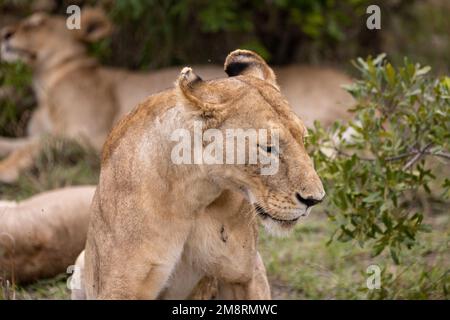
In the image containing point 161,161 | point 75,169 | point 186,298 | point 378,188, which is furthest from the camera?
point 75,169

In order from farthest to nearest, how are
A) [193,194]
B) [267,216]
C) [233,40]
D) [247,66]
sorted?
1. [233,40]
2. [247,66]
3. [193,194]
4. [267,216]

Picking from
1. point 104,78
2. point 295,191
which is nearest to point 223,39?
point 104,78

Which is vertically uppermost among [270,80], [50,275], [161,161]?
[270,80]

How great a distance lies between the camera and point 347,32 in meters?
9.53

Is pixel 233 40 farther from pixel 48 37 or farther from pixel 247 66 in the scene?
pixel 247 66

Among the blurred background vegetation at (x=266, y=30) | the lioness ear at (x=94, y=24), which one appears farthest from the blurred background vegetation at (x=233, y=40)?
the lioness ear at (x=94, y=24)

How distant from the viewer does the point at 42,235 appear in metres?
5.57

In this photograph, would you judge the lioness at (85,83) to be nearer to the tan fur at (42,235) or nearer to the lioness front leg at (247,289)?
the tan fur at (42,235)

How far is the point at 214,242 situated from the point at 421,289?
1598 mm

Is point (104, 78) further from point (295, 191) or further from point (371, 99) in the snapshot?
point (295, 191)

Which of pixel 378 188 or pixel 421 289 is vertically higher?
pixel 378 188

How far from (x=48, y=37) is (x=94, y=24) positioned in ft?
1.67

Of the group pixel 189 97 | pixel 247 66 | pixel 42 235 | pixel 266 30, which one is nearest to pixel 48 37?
pixel 266 30

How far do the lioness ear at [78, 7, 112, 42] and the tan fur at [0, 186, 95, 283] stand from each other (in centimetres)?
334
